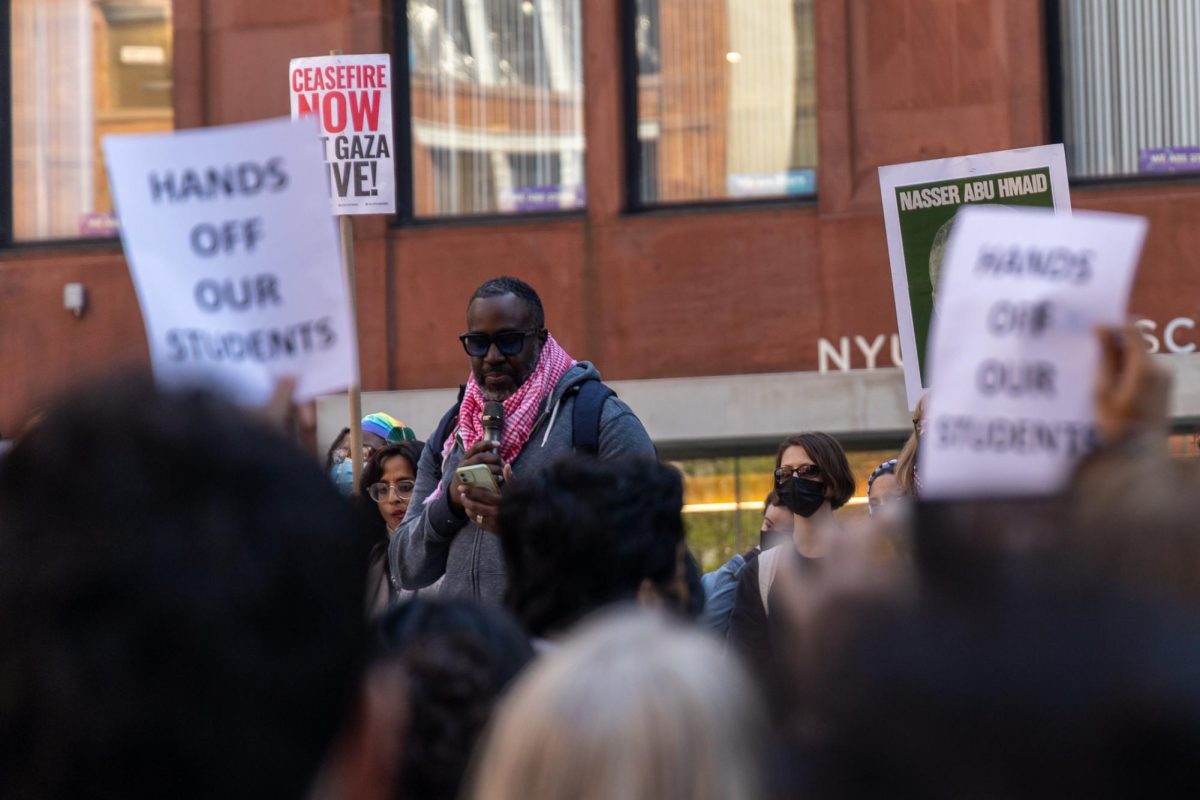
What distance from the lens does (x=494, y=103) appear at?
13.7 meters

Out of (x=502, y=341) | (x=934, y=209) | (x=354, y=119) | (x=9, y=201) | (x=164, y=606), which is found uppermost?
(x=9, y=201)

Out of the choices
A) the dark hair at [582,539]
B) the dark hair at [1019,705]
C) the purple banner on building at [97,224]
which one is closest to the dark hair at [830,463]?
the dark hair at [582,539]

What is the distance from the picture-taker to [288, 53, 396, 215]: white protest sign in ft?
22.6

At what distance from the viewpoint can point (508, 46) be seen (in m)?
13.6

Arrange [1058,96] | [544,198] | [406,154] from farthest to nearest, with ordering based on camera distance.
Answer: [406,154], [544,198], [1058,96]

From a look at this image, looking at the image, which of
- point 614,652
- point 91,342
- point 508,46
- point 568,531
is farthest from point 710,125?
point 614,652

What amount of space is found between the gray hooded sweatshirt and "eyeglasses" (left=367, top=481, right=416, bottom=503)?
4.44 feet

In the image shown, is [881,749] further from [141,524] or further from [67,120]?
[67,120]

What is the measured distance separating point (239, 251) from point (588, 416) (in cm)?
223

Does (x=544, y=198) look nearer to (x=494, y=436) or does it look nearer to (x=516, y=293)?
(x=516, y=293)

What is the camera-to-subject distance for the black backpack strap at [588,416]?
5.40 metres

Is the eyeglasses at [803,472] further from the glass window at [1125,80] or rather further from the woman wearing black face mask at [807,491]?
the glass window at [1125,80]

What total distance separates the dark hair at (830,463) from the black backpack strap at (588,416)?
3.94 feet

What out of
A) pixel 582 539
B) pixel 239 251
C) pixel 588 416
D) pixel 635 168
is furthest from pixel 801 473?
pixel 635 168
